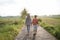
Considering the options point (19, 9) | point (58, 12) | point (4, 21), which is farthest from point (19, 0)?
point (58, 12)

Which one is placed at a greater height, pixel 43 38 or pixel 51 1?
pixel 51 1

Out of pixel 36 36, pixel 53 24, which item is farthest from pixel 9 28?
pixel 53 24

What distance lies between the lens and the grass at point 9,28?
549 cm

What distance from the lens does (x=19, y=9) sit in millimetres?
6059

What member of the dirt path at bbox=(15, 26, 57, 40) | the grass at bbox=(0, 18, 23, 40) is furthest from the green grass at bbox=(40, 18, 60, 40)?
the grass at bbox=(0, 18, 23, 40)

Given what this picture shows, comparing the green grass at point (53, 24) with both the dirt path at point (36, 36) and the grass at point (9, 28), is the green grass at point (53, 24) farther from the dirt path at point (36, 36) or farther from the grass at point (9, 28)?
the grass at point (9, 28)

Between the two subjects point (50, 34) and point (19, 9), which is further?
point (50, 34)

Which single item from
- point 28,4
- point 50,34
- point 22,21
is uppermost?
point 28,4

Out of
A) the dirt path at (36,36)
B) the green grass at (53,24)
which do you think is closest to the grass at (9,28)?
the dirt path at (36,36)

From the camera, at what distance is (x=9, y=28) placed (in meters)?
6.06

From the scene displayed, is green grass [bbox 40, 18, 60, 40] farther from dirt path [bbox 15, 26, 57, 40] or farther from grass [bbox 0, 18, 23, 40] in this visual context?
grass [bbox 0, 18, 23, 40]

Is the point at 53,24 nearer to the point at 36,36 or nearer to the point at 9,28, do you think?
the point at 36,36

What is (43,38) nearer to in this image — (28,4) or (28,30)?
(28,30)

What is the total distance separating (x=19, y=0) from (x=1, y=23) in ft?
2.82
